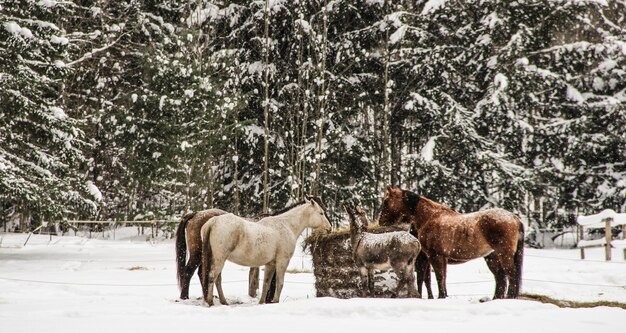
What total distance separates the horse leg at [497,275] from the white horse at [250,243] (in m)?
2.19

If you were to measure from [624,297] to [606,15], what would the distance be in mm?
19363

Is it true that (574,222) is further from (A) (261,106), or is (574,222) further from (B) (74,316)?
(B) (74,316)

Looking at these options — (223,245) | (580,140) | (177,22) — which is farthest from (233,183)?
(223,245)

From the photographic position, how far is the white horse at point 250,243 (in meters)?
7.10

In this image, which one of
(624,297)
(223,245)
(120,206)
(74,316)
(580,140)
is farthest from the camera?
(120,206)

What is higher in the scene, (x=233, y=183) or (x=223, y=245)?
(x=233, y=183)

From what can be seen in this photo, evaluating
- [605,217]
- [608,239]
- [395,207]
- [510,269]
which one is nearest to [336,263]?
[395,207]

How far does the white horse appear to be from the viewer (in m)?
7.10

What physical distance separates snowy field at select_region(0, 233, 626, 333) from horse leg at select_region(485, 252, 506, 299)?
0.53 m

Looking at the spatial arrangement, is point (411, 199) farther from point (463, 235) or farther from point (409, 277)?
point (409, 277)

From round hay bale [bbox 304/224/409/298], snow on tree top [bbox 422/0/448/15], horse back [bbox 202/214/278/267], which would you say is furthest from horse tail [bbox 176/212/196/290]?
snow on tree top [bbox 422/0/448/15]

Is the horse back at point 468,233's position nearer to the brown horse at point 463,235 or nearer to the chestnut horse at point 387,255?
the brown horse at point 463,235

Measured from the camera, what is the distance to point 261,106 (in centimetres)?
2200

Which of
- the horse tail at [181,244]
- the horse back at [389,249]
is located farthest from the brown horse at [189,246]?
the horse back at [389,249]
